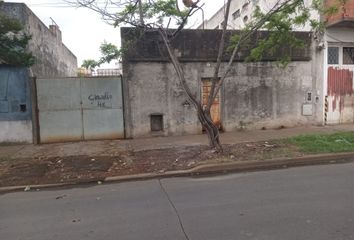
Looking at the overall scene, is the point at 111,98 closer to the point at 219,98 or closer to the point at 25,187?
the point at 219,98

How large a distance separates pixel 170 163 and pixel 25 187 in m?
3.18

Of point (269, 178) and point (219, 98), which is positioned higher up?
point (219, 98)

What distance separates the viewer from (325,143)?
998cm

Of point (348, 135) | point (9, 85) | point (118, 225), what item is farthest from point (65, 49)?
point (118, 225)

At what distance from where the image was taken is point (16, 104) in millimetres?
12039

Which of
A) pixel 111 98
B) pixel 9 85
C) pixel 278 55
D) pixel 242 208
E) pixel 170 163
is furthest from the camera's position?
pixel 278 55

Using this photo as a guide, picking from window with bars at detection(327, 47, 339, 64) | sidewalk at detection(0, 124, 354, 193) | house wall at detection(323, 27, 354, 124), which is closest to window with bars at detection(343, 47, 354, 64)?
house wall at detection(323, 27, 354, 124)

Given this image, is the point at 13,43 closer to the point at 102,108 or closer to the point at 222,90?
the point at 102,108

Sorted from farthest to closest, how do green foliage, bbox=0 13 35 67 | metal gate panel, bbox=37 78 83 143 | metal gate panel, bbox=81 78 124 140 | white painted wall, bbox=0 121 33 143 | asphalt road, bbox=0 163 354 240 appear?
metal gate panel, bbox=81 78 124 140, metal gate panel, bbox=37 78 83 143, white painted wall, bbox=0 121 33 143, green foliage, bbox=0 13 35 67, asphalt road, bbox=0 163 354 240

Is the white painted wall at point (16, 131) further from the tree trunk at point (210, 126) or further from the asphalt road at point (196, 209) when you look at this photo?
the tree trunk at point (210, 126)

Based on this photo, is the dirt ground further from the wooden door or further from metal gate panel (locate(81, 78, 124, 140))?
the wooden door

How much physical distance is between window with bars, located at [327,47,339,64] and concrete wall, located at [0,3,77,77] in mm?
10810

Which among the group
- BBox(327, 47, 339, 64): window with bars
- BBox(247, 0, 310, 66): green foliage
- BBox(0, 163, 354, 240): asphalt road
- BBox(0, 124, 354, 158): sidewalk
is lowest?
BBox(0, 163, 354, 240): asphalt road

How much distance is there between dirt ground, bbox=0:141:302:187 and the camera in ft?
26.7
